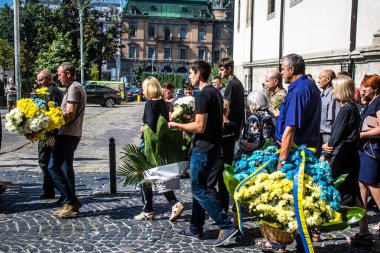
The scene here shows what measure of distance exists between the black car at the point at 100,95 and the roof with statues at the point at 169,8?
63.6 m

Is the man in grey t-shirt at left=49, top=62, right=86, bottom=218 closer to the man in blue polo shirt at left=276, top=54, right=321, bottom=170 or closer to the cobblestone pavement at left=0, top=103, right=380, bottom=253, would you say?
the cobblestone pavement at left=0, top=103, right=380, bottom=253

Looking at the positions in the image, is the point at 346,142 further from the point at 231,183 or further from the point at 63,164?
the point at 63,164

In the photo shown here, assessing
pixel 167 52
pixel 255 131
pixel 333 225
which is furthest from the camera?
pixel 167 52

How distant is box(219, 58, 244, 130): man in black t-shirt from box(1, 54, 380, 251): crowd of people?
0.04 ft

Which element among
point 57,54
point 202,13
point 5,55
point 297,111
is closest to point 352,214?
point 297,111

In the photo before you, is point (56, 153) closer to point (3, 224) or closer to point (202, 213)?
point (3, 224)

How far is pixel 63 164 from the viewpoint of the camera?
6676mm

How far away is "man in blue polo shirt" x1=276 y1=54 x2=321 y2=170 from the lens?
469 centimetres

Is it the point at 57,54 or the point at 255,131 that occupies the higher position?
the point at 57,54

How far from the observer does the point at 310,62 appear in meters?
18.5

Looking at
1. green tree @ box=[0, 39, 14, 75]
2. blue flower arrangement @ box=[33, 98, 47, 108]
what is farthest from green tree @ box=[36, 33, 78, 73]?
blue flower arrangement @ box=[33, 98, 47, 108]

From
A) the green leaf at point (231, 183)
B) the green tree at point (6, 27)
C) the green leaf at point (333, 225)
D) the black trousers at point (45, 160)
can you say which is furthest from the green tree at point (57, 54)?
the green leaf at point (333, 225)

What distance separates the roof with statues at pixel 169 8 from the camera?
325 feet

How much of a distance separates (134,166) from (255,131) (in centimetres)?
158
